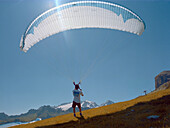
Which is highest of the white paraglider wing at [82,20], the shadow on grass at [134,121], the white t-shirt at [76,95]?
the white paraglider wing at [82,20]

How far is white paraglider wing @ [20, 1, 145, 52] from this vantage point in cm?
1338

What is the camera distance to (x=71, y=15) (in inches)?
565

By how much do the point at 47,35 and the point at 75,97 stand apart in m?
6.90

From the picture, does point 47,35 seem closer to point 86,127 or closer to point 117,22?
point 117,22

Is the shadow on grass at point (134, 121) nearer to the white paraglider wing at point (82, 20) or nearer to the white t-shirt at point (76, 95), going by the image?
the white t-shirt at point (76, 95)

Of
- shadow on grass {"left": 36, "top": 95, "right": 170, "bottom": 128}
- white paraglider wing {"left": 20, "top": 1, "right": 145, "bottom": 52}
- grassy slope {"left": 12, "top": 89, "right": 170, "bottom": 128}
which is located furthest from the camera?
white paraglider wing {"left": 20, "top": 1, "right": 145, "bottom": 52}

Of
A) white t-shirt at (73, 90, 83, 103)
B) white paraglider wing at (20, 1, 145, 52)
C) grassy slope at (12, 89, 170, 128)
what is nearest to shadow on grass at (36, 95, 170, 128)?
grassy slope at (12, 89, 170, 128)

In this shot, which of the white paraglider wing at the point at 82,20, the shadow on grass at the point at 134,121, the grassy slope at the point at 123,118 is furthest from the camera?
the white paraglider wing at the point at 82,20

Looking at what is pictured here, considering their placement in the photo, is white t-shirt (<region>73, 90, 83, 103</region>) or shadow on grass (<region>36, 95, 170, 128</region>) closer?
shadow on grass (<region>36, 95, 170, 128</region>)

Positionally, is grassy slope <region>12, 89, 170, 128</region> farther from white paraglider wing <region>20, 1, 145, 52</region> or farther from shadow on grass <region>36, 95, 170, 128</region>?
white paraglider wing <region>20, 1, 145, 52</region>

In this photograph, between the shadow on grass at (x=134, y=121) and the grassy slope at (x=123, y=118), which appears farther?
the grassy slope at (x=123, y=118)

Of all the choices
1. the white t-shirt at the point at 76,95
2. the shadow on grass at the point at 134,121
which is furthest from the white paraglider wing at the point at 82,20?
the shadow on grass at the point at 134,121

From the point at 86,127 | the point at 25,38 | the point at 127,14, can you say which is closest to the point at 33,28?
the point at 25,38

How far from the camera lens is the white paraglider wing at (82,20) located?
13.4 m
